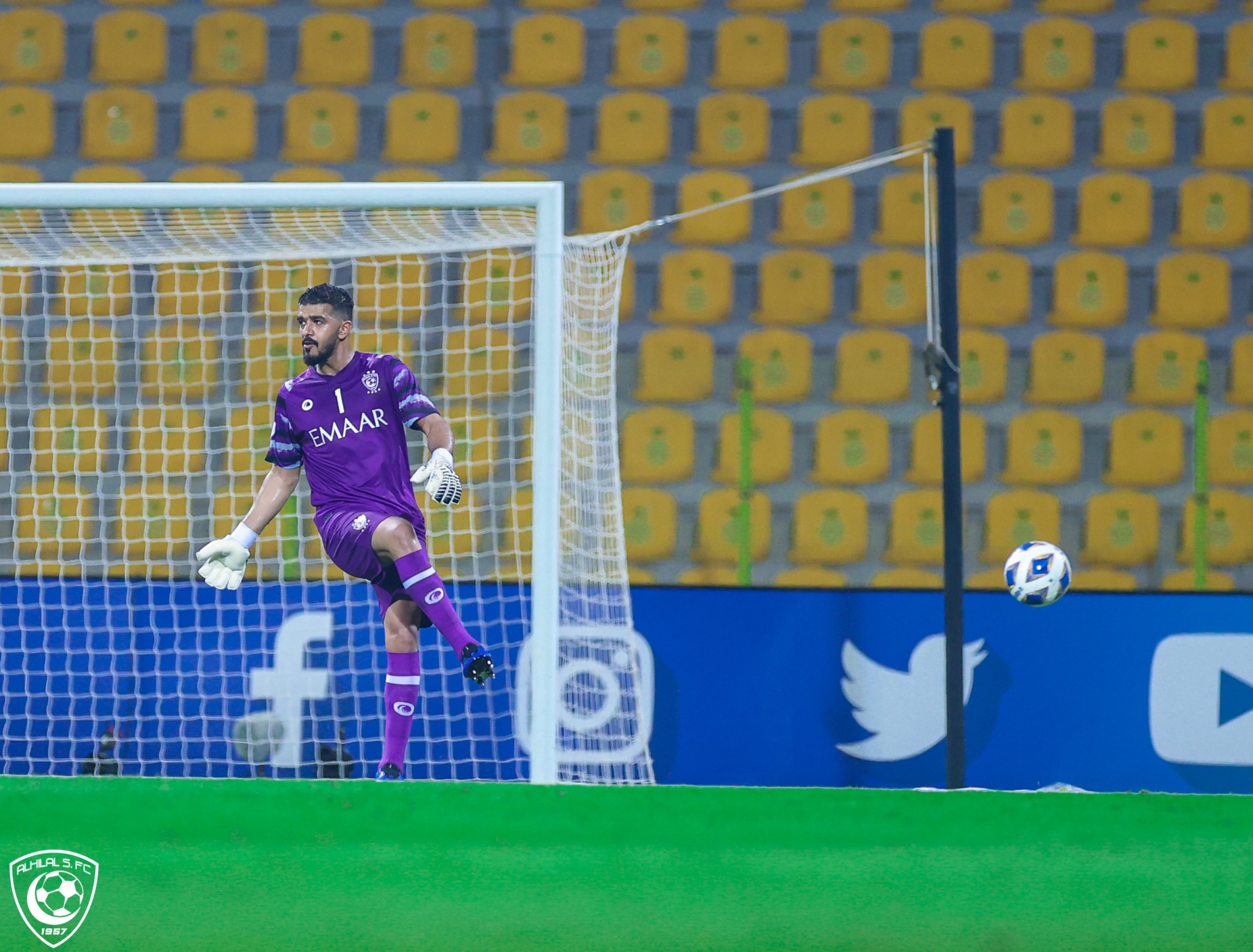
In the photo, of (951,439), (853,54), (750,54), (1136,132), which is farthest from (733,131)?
(951,439)

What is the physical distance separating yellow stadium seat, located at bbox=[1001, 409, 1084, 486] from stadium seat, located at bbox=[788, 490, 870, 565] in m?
0.65

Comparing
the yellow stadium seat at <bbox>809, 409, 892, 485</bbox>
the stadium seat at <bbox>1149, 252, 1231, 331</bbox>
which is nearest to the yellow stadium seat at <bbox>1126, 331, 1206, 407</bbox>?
the stadium seat at <bbox>1149, 252, 1231, 331</bbox>

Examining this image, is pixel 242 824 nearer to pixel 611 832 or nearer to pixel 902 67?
pixel 611 832

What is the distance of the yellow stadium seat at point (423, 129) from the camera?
17.9 ft

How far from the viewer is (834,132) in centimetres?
548

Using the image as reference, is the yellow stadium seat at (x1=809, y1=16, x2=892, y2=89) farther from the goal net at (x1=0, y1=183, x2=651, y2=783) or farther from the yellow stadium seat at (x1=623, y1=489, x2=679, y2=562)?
the yellow stadium seat at (x1=623, y1=489, x2=679, y2=562)

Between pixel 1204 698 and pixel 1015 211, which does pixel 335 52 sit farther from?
pixel 1204 698

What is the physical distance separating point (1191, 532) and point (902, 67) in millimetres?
2363

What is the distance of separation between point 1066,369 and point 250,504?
11.3 feet

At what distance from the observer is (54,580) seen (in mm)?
4660

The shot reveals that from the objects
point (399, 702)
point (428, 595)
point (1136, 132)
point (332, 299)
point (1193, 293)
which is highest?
point (1136, 132)

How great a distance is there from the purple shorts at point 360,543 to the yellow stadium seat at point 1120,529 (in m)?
3.08

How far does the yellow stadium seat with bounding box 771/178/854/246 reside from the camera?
17.9 feet

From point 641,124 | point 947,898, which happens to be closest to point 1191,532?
point 641,124
